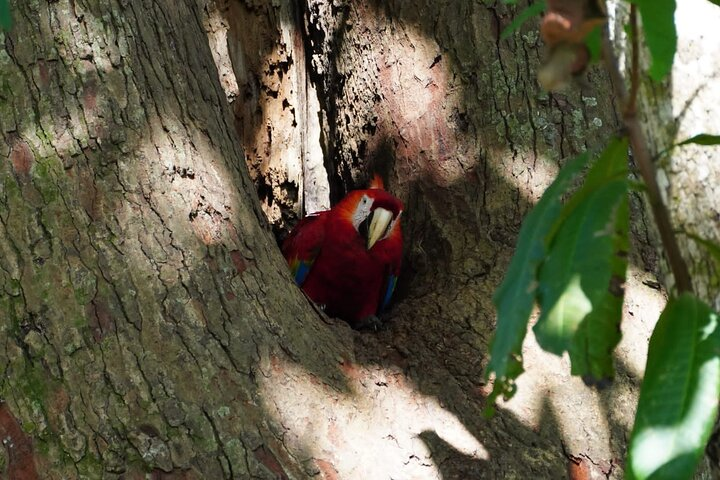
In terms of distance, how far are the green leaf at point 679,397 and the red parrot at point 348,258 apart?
2.13 m

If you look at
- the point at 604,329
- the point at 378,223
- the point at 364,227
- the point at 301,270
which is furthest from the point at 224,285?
the point at 301,270

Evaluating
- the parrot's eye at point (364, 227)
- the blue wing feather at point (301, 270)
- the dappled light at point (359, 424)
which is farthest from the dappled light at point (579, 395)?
the blue wing feather at point (301, 270)

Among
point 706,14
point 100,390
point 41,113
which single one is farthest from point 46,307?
point 706,14

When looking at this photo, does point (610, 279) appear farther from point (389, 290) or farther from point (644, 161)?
point (389, 290)

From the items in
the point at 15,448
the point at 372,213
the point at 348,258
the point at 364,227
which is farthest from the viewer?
the point at 348,258

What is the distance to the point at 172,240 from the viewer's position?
80.9 inches

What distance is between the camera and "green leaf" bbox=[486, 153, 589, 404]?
1.03m

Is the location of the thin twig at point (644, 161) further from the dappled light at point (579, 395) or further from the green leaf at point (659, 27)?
the dappled light at point (579, 395)

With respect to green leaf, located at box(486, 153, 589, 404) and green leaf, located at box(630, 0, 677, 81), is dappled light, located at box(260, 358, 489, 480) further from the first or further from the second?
green leaf, located at box(630, 0, 677, 81)

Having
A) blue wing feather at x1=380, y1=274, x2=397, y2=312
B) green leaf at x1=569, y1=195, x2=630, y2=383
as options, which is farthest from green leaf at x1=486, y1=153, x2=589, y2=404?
blue wing feather at x1=380, y1=274, x2=397, y2=312

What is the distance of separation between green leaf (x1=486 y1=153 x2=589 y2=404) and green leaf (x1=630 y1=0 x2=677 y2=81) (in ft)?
0.54

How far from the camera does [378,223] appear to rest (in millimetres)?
3229

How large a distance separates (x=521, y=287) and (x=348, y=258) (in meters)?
2.53

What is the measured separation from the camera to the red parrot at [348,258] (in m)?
3.36
